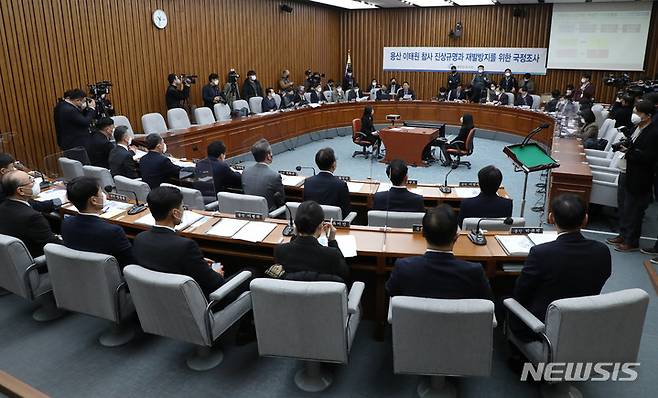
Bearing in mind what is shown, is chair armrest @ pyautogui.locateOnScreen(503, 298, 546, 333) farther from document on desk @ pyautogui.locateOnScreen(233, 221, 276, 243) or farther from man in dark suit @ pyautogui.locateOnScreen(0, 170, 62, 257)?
man in dark suit @ pyautogui.locateOnScreen(0, 170, 62, 257)

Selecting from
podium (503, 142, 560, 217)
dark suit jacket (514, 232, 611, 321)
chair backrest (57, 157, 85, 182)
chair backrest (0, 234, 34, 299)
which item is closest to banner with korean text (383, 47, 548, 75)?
podium (503, 142, 560, 217)

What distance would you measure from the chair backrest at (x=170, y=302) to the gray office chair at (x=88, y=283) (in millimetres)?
249

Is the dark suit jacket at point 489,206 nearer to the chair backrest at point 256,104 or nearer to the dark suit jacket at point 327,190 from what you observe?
the dark suit jacket at point 327,190

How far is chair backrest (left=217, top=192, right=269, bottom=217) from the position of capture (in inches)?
161

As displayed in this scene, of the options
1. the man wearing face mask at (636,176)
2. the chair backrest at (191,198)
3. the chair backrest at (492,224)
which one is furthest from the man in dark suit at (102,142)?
the man wearing face mask at (636,176)

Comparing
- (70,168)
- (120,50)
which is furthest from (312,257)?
(120,50)

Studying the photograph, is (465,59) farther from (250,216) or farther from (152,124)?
(250,216)

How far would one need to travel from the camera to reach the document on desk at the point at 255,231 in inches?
129

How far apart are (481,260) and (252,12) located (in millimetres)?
10178

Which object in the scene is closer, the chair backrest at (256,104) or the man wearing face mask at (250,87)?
the chair backrest at (256,104)

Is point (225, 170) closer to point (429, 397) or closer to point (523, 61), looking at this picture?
point (429, 397)

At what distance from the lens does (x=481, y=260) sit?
9.66 feet

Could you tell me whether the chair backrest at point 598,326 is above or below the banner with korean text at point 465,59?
below

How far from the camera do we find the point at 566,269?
95.4 inches
